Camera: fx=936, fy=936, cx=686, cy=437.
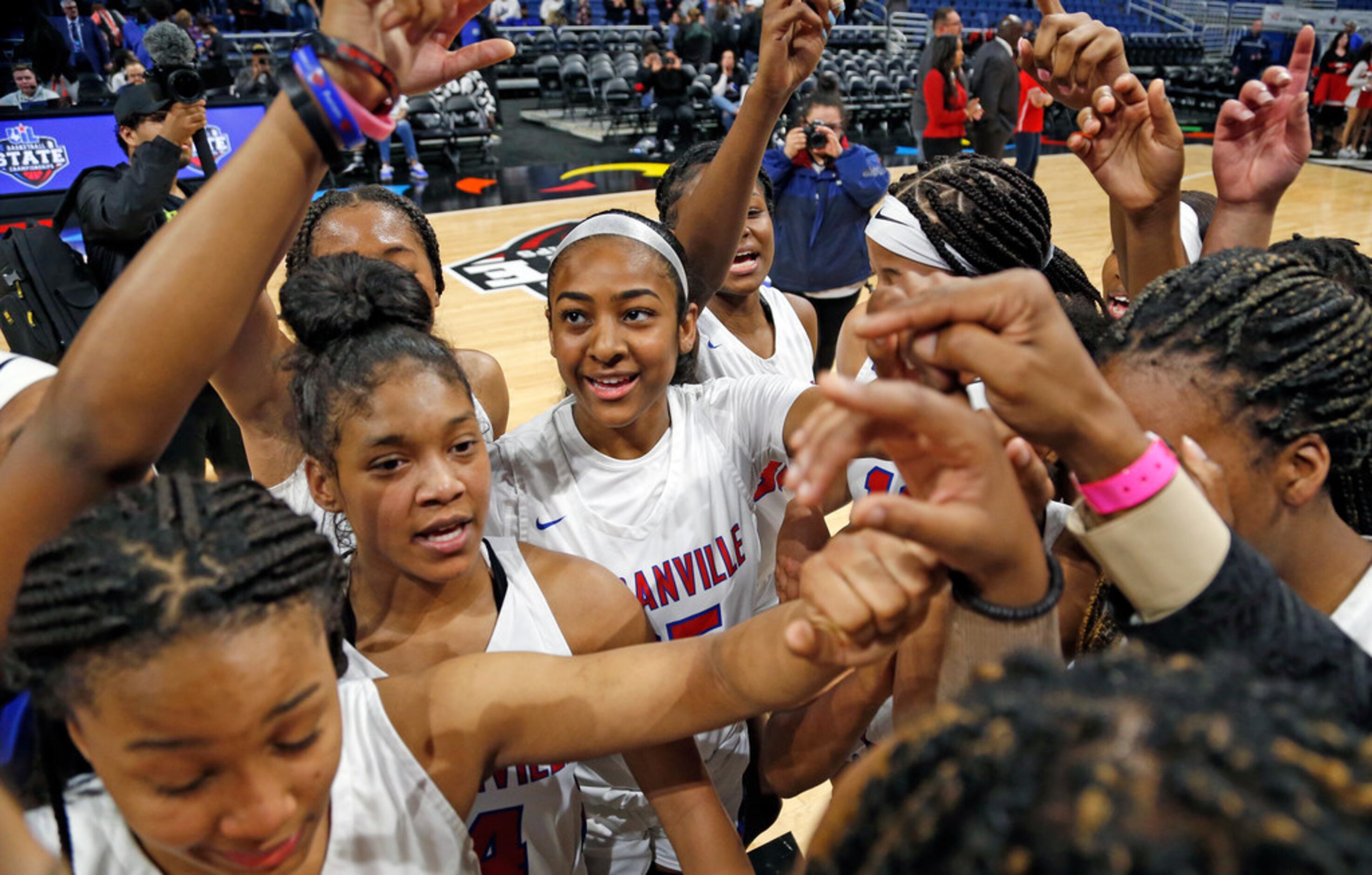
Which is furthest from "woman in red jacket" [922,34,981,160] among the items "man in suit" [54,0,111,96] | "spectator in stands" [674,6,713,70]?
"man in suit" [54,0,111,96]

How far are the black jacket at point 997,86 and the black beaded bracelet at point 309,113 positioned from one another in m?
8.40

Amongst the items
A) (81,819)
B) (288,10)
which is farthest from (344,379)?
(288,10)

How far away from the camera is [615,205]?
9.77 metres

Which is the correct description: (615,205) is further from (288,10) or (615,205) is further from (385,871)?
(385,871)

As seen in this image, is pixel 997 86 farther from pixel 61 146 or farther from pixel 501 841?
pixel 501 841

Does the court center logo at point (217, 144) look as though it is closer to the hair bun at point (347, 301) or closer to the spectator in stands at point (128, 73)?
the spectator in stands at point (128, 73)

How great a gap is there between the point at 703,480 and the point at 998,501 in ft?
3.74

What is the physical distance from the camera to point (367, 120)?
3.54ft

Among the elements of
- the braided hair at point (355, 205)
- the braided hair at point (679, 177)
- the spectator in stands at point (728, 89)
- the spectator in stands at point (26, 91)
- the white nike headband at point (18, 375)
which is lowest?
the spectator in stands at point (728, 89)

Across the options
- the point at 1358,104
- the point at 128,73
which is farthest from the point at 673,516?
the point at 1358,104

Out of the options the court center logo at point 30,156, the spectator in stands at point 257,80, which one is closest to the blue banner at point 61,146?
the court center logo at point 30,156

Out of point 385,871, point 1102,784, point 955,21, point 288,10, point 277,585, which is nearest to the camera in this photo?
point 1102,784

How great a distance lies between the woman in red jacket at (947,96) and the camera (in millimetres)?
8344

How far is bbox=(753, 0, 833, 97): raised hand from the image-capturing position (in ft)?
6.18
